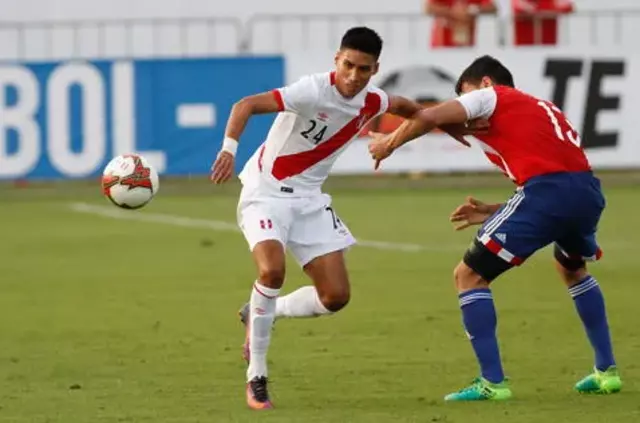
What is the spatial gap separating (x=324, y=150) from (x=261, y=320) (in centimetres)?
109

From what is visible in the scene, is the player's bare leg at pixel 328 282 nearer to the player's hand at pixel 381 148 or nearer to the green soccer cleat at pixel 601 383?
the player's hand at pixel 381 148

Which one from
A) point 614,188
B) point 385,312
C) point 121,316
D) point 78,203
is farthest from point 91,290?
point 614,188

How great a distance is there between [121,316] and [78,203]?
1119 cm

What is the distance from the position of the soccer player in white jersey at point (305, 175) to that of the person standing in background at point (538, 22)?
616 inches

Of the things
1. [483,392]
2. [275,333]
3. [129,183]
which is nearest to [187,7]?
[275,333]

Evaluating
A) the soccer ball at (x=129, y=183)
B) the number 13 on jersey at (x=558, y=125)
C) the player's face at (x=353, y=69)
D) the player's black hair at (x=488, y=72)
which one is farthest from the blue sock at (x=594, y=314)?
Result: the soccer ball at (x=129, y=183)

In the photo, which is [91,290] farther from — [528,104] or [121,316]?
[528,104]

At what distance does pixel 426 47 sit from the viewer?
25.7 meters

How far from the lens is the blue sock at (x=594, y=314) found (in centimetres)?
999

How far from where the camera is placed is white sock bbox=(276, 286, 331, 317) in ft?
34.3

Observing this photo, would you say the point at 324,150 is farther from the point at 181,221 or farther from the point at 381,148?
the point at 181,221

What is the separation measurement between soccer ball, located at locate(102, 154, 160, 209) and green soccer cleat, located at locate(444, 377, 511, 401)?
214 cm

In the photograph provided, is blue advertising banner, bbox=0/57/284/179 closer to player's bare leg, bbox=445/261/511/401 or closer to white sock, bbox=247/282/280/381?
white sock, bbox=247/282/280/381

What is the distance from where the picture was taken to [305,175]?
10219 mm
